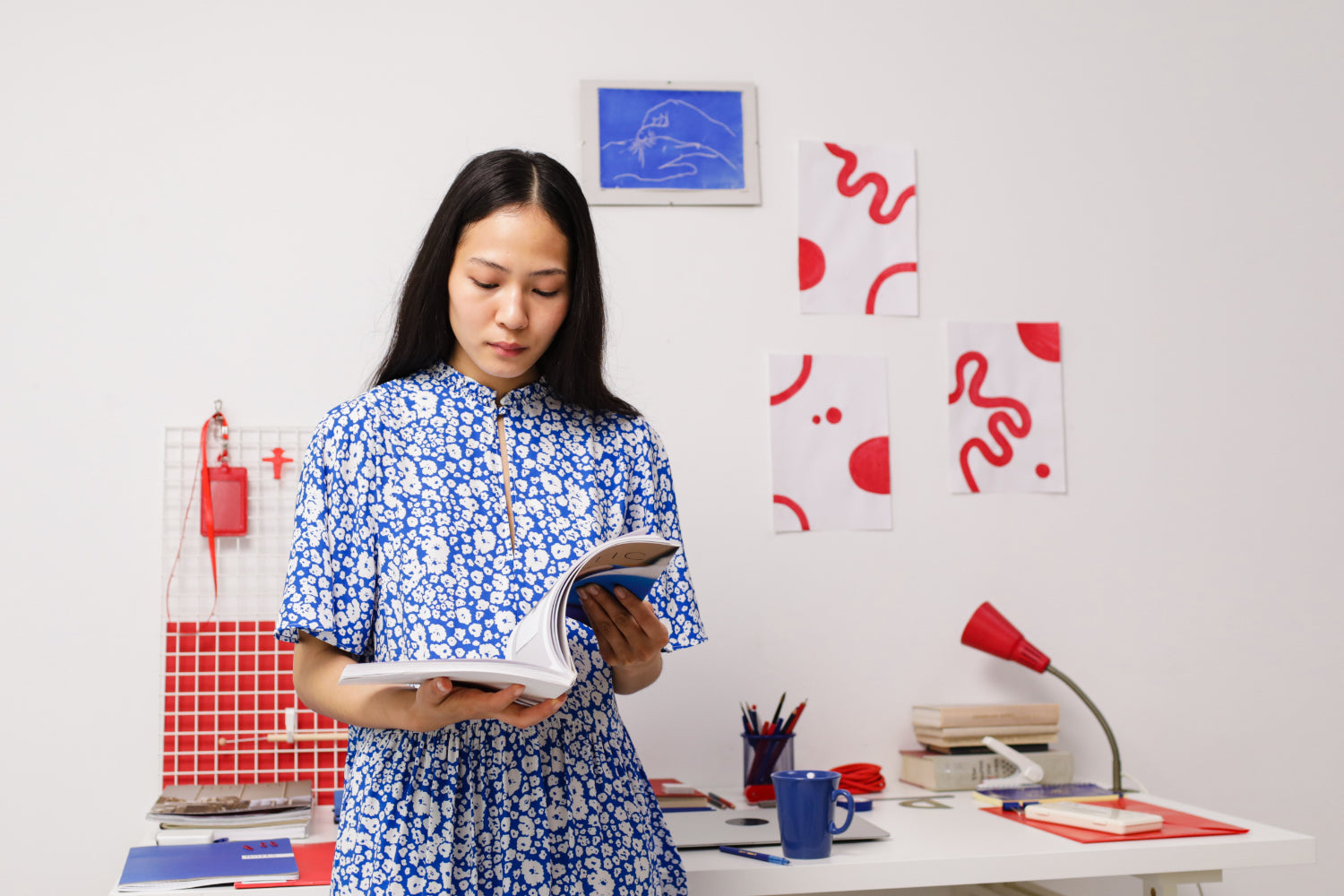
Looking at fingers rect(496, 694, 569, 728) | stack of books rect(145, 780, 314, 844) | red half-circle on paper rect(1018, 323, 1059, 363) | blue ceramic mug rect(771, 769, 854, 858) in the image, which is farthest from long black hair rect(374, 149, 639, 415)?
red half-circle on paper rect(1018, 323, 1059, 363)

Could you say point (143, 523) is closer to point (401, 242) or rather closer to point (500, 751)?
point (401, 242)

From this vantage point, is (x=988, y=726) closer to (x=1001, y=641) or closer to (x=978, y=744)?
(x=978, y=744)

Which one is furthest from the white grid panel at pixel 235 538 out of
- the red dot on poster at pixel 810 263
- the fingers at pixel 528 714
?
the fingers at pixel 528 714

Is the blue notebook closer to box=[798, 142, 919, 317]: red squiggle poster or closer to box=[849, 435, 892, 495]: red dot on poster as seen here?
box=[849, 435, 892, 495]: red dot on poster

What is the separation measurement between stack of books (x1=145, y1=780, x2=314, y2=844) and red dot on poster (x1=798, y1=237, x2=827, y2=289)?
1182 millimetres

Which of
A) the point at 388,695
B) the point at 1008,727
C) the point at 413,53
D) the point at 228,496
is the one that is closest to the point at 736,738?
the point at 1008,727

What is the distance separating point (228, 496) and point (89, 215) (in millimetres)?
517

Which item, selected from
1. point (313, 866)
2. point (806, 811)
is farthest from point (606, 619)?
point (313, 866)

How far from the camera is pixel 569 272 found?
1136 millimetres

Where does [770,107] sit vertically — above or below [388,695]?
above

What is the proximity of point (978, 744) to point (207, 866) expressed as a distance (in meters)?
1.21

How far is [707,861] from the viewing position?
1.34 metres

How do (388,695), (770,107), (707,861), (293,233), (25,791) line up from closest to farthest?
1. (388,695)
2. (707,861)
3. (25,791)
4. (293,233)
5. (770,107)

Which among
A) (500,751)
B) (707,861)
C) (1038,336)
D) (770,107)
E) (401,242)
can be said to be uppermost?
(770,107)
